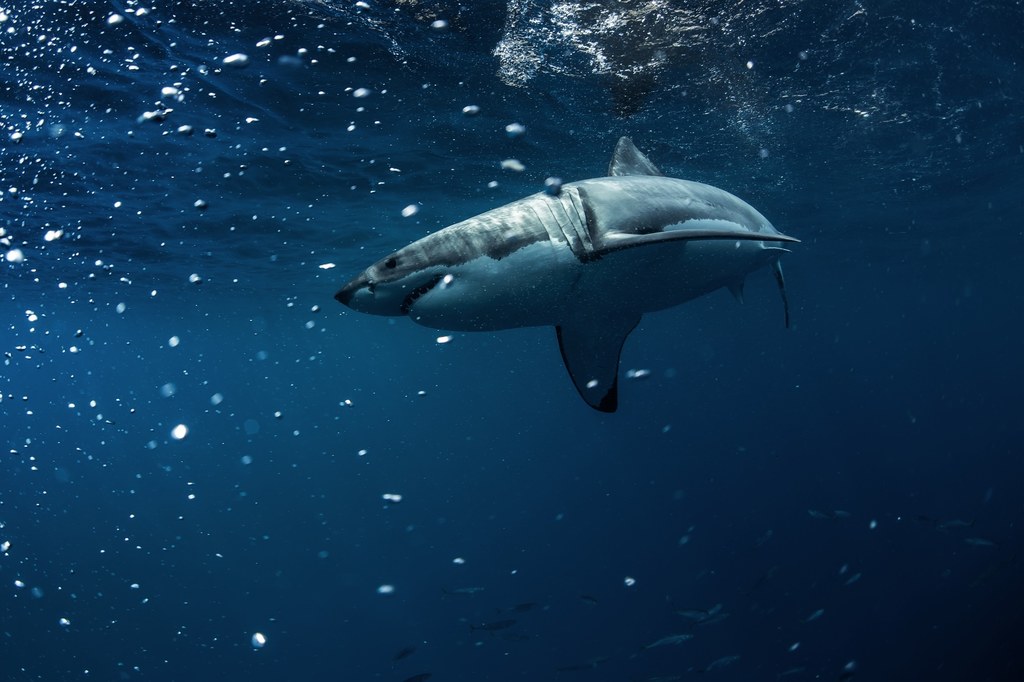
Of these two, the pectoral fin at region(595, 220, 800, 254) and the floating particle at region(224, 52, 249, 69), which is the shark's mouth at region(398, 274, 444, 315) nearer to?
the pectoral fin at region(595, 220, 800, 254)

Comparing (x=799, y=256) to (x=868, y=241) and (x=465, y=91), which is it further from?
(x=465, y=91)

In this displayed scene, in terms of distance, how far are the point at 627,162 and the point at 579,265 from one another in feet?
7.76

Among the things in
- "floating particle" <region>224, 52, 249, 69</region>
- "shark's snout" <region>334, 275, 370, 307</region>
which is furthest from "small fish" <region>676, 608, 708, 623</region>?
"floating particle" <region>224, 52, 249, 69</region>

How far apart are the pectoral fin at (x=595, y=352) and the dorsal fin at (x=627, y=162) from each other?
1.44 meters

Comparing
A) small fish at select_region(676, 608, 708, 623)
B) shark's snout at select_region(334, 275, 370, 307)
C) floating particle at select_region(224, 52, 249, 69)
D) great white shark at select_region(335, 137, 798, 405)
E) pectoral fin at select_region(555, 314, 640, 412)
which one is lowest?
small fish at select_region(676, 608, 708, 623)

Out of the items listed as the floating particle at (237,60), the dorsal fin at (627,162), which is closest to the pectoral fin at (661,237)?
the dorsal fin at (627,162)

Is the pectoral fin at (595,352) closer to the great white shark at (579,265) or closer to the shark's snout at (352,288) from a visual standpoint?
the great white shark at (579,265)

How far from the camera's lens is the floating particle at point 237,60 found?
9.68 m

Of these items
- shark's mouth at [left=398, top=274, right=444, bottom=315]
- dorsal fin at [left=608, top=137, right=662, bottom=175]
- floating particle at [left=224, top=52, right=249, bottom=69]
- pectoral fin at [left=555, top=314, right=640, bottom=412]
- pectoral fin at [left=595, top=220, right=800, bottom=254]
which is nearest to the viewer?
shark's mouth at [left=398, top=274, right=444, bottom=315]

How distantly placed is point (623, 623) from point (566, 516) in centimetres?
1384

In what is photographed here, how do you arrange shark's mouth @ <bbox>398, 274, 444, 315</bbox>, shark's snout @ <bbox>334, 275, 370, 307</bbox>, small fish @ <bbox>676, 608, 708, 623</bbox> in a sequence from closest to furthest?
shark's snout @ <bbox>334, 275, 370, 307</bbox> < shark's mouth @ <bbox>398, 274, 444, 315</bbox> < small fish @ <bbox>676, 608, 708, 623</bbox>

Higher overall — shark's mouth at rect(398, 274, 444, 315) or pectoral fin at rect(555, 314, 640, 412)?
shark's mouth at rect(398, 274, 444, 315)

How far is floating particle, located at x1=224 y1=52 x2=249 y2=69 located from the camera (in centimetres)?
968

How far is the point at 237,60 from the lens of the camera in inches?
383
